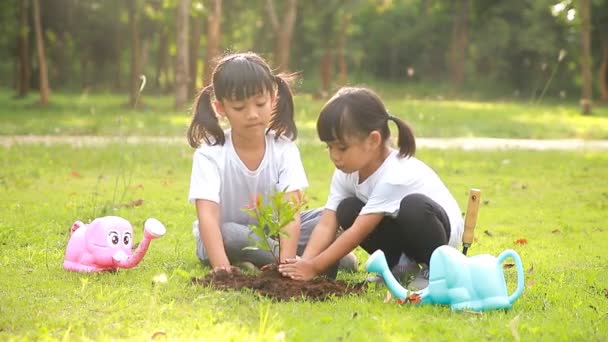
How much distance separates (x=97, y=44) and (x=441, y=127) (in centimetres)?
3017

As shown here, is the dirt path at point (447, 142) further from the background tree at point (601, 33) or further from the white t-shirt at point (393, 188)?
the background tree at point (601, 33)

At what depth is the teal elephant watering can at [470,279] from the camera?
4.12 m

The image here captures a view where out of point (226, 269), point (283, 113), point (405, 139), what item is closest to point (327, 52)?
point (283, 113)

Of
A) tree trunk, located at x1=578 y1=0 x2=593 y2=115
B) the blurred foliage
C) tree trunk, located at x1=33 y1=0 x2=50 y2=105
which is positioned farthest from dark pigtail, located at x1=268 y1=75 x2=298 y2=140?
the blurred foliage

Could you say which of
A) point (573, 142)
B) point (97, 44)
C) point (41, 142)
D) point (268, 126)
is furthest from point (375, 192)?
point (97, 44)

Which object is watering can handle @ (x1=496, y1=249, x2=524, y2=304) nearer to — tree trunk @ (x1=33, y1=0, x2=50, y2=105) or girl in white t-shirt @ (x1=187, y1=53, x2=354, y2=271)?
girl in white t-shirt @ (x1=187, y1=53, x2=354, y2=271)

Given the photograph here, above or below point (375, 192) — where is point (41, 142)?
below

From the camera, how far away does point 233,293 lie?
4.27 metres

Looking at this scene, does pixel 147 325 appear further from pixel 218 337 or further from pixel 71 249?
pixel 71 249

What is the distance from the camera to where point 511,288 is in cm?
483

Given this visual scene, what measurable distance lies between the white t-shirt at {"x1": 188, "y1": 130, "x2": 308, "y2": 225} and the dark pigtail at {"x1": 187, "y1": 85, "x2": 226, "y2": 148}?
0.16 feet

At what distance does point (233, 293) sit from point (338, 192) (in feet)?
3.21

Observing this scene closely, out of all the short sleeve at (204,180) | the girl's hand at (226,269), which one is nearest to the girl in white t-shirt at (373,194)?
the girl's hand at (226,269)

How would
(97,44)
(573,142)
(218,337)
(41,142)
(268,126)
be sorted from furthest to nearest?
(97,44) < (573,142) < (41,142) < (268,126) < (218,337)
